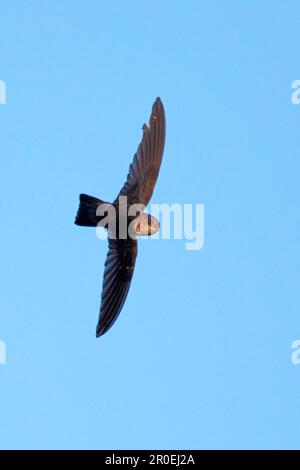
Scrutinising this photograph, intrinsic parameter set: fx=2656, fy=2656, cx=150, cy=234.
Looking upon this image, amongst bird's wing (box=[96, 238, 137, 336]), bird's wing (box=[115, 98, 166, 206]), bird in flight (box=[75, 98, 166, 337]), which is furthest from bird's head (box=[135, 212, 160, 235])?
bird's wing (box=[115, 98, 166, 206])

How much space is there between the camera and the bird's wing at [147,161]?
20.9 metres

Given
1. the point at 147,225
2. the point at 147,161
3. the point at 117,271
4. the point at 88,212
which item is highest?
the point at 147,161

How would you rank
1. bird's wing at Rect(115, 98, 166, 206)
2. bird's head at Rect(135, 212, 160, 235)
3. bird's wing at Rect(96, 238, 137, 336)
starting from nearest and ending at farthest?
bird's head at Rect(135, 212, 160, 235) → bird's wing at Rect(96, 238, 137, 336) → bird's wing at Rect(115, 98, 166, 206)

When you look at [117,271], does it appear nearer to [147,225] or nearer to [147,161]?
[147,225]

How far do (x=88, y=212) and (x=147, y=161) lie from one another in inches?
32.3

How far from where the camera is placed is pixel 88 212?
20547mm

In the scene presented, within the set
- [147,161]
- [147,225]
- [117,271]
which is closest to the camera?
[147,225]

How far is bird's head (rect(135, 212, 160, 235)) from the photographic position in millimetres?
A: 20516

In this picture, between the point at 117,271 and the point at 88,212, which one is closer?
the point at 88,212

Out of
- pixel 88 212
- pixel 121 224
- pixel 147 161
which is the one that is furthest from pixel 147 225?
pixel 147 161

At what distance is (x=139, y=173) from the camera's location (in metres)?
21.0

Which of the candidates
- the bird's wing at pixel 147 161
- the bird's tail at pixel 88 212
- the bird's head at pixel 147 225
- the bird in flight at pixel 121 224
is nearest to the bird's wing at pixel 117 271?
the bird in flight at pixel 121 224

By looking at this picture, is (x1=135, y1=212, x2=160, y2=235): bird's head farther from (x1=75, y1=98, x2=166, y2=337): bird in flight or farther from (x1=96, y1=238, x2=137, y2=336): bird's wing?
(x1=96, y1=238, x2=137, y2=336): bird's wing

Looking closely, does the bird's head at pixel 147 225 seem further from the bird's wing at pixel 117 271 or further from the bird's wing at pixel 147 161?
the bird's wing at pixel 147 161
